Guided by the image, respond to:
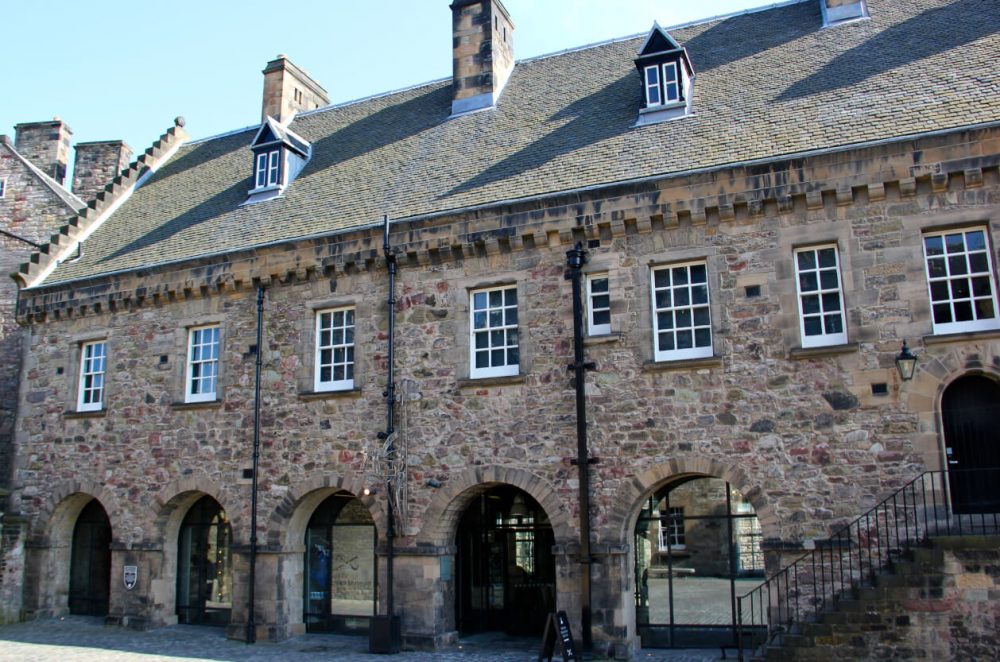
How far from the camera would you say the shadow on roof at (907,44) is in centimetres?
1588

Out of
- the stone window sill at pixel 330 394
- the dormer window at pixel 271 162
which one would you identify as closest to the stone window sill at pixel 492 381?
the stone window sill at pixel 330 394

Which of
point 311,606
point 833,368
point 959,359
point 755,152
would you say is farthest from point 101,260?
point 959,359

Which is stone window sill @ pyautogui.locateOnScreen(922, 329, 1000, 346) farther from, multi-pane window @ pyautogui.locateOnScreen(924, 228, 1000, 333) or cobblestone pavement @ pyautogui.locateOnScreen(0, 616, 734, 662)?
cobblestone pavement @ pyautogui.locateOnScreen(0, 616, 734, 662)

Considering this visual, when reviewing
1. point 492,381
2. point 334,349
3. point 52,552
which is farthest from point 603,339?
point 52,552

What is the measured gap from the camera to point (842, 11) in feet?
59.2

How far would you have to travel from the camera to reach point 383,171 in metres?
19.2

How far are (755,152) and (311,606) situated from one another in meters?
11.5

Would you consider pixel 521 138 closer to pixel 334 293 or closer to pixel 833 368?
pixel 334 293

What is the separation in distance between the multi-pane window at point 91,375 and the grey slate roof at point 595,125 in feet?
5.68

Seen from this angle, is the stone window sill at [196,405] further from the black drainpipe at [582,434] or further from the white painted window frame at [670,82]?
the white painted window frame at [670,82]

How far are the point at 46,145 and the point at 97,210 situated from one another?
816cm

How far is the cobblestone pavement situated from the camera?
14570 millimetres

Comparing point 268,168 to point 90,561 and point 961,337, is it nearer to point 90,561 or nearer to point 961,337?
point 90,561

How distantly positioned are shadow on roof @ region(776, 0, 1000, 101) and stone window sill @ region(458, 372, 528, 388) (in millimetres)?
6708
